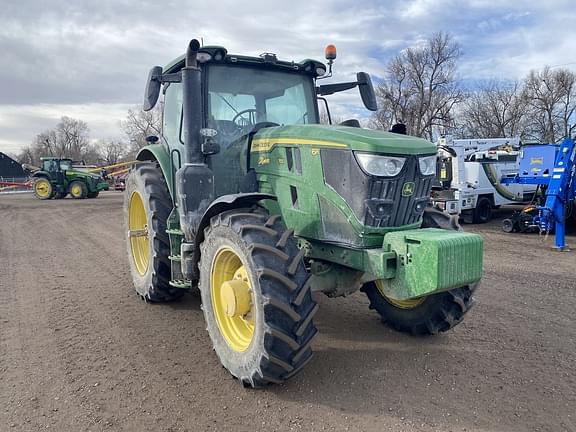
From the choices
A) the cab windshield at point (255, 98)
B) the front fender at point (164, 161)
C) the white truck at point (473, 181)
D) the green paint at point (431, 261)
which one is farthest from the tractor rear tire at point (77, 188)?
the green paint at point (431, 261)

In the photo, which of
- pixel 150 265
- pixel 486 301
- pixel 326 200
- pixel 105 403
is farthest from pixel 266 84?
pixel 486 301

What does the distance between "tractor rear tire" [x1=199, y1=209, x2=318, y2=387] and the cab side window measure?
1702 millimetres

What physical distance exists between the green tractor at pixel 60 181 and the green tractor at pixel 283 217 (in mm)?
22263

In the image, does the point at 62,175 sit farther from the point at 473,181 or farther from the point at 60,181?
the point at 473,181

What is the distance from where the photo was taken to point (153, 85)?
4406mm

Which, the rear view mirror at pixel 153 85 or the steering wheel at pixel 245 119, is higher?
the rear view mirror at pixel 153 85

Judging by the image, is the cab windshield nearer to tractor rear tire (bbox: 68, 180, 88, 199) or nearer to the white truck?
the white truck

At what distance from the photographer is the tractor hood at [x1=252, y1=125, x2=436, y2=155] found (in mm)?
3373

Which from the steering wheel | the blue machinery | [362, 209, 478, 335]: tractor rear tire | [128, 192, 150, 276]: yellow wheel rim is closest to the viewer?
[362, 209, 478, 335]: tractor rear tire

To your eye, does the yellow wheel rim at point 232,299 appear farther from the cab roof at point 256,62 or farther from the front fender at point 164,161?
the cab roof at point 256,62

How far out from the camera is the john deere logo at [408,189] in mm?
3539

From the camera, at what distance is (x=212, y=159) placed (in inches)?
173

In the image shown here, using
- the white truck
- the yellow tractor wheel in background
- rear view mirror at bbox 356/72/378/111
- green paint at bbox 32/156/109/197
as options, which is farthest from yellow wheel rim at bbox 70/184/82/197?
rear view mirror at bbox 356/72/378/111

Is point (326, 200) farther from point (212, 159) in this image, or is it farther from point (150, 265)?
point (150, 265)
